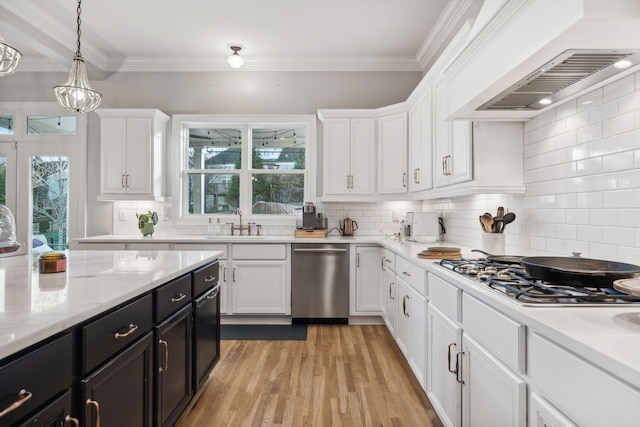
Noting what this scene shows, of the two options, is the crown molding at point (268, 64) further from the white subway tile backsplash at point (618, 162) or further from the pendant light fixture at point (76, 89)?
the white subway tile backsplash at point (618, 162)

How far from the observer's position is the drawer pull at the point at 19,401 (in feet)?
2.67

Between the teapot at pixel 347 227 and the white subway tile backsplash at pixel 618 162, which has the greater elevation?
the white subway tile backsplash at pixel 618 162

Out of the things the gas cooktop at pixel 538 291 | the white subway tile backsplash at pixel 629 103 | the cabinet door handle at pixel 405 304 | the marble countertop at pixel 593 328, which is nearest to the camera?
the marble countertop at pixel 593 328

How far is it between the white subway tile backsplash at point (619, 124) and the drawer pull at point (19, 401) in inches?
87.9

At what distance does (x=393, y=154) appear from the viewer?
155 inches

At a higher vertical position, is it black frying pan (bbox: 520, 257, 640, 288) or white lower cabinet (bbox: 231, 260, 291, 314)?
black frying pan (bbox: 520, 257, 640, 288)

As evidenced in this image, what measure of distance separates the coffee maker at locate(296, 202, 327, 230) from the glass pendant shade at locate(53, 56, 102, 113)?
7.54 feet

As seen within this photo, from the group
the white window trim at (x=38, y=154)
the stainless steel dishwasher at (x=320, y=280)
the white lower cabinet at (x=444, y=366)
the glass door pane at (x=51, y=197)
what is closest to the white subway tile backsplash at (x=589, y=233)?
→ the white lower cabinet at (x=444, y=366)

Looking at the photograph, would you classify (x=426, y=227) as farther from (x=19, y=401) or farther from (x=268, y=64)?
(x=19, y=401)

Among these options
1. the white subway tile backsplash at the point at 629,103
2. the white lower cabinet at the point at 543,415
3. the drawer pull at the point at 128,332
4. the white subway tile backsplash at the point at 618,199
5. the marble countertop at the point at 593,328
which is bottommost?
the white lower cabinet at the point at 543,415

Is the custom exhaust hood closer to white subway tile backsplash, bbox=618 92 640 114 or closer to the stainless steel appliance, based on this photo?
white subway tile backsplash, bbox=618 92 640 114

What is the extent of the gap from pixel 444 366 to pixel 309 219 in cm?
250

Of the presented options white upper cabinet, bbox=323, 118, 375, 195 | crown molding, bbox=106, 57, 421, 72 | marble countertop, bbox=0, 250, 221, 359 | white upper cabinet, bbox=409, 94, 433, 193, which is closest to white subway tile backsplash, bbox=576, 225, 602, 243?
white upper cabinet, bbox=409, 94, 433, 193

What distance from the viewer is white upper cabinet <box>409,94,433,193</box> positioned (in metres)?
3.13
